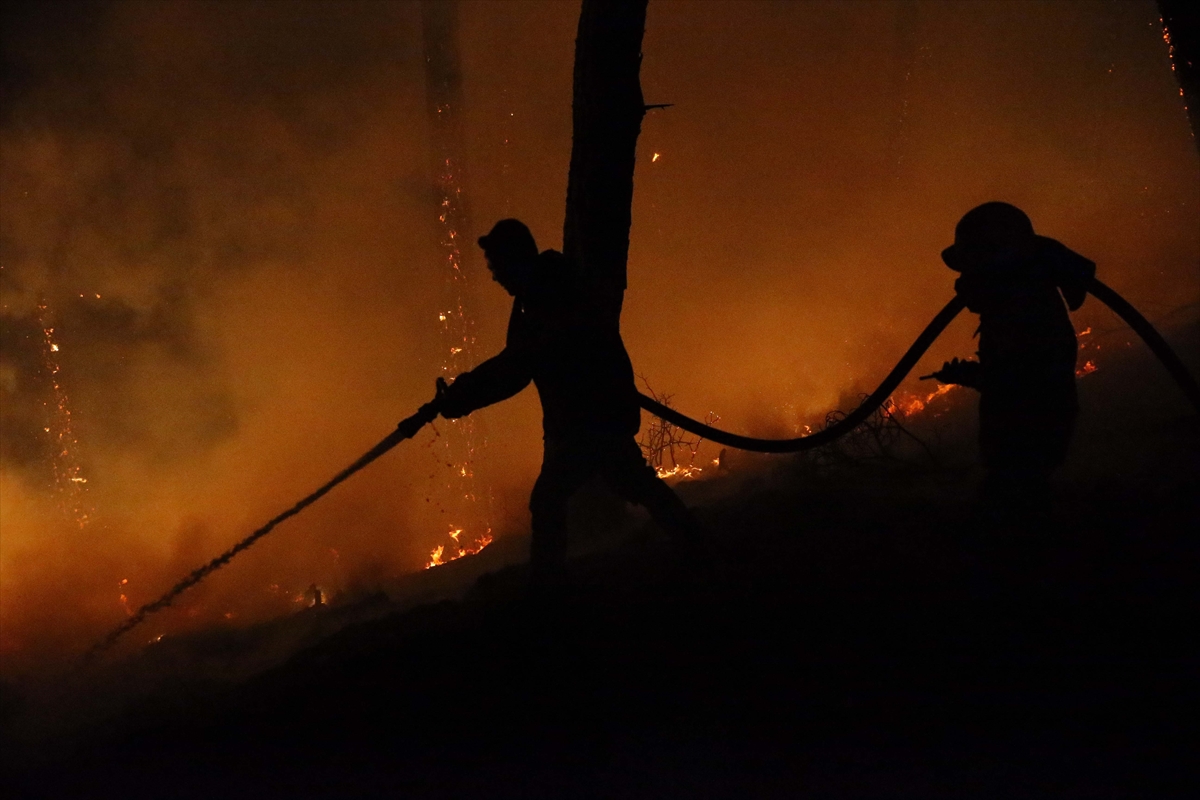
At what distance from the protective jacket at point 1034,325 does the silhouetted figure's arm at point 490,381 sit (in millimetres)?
2281

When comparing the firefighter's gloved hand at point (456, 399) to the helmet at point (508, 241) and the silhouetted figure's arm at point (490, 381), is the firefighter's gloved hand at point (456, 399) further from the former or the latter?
the helmet at point (508, 241)

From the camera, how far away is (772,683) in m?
2.86

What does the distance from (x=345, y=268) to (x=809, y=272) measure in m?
9.22

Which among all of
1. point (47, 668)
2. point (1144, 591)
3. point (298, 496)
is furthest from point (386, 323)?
point (1144, 591)

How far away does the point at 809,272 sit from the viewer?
13.4 metres

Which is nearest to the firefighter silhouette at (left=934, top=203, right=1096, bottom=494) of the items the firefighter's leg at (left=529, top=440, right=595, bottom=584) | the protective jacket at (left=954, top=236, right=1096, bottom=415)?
the protective jacket at (left=954, top=236, right=1096, bottom=415)

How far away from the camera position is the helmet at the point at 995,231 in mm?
3559

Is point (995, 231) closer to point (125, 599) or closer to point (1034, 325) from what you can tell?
point (1034, 325)

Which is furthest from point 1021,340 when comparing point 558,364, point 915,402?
point 915,402

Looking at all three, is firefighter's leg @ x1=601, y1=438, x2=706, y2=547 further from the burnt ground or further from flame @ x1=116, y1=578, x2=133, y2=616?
flame @ x1=116, y1=578, x2=133, y2=616

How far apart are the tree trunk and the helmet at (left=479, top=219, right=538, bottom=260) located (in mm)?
722

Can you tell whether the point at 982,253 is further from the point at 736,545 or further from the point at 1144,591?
the point at 736,545

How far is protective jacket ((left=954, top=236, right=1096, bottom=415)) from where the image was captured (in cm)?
352

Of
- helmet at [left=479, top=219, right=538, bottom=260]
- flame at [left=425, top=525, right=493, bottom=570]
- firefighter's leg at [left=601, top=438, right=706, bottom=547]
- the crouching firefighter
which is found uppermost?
flame at [left=425, top=525, right=493, bottom=570]
